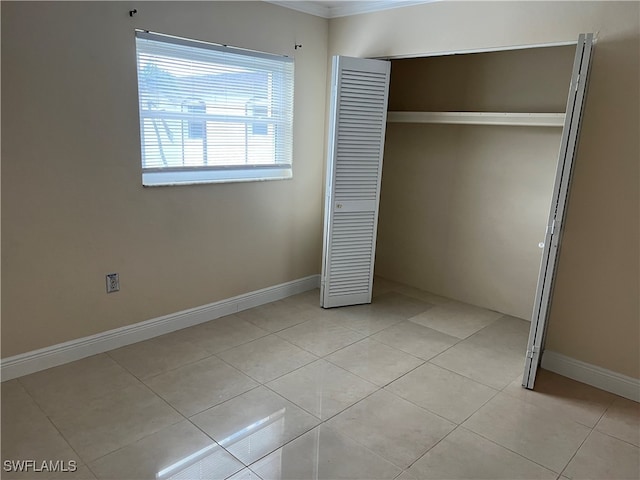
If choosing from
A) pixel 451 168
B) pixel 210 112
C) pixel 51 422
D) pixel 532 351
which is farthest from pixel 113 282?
pixel 451 168

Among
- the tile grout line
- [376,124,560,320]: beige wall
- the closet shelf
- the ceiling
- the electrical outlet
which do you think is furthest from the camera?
[376,124,560,320]: beige wall

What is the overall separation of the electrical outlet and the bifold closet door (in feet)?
8.69

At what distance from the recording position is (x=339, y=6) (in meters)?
3.77

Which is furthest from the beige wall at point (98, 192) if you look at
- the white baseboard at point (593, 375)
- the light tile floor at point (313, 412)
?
the white baseboard at point (593, 375)

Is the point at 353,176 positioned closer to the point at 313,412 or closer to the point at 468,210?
the point at 468,210

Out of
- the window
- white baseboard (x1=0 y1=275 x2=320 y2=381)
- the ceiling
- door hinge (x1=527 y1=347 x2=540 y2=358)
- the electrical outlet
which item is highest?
the ceiling

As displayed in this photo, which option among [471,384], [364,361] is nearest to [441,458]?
[471,384]

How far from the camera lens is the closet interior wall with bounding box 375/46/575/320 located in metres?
3.61

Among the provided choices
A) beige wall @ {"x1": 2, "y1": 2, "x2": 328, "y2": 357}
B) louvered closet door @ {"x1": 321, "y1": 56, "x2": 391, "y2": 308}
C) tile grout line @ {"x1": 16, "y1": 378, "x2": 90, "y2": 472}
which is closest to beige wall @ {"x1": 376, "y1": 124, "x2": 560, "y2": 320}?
louvered closet door @ {"x1": 321, "y1": 56, "x2": 391, "y2": 308}

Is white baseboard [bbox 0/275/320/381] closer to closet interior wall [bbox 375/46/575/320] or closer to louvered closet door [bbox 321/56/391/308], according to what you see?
louvered closet door [bbox 321/56/391/308]

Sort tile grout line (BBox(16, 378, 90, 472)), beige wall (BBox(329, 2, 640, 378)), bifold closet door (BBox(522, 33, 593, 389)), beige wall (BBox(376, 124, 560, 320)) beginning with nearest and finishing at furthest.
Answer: tile grout line (BBox(16, 378, 90, 472)) → bifold closet door (BBox(522, 33, 593, 389)) → beige wall (BBox(329, 2, 640, 378)) → beige wall (BBox(376, 124, 560, 320))

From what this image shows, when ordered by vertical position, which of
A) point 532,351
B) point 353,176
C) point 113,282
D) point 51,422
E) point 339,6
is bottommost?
point 51,422

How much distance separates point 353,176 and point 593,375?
2.16 meters

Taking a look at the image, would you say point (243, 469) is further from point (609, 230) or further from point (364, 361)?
point (609, 230)
